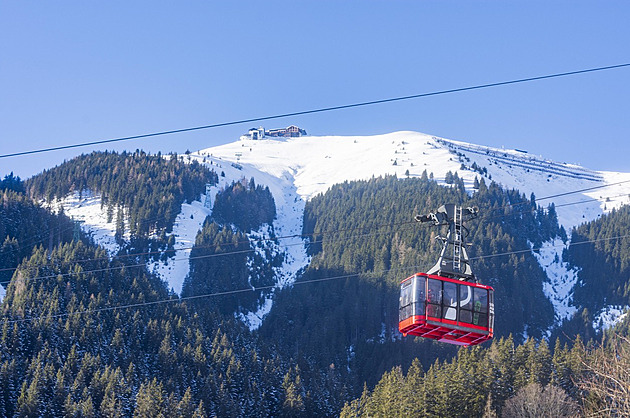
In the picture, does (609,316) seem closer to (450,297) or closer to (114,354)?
(114,354)

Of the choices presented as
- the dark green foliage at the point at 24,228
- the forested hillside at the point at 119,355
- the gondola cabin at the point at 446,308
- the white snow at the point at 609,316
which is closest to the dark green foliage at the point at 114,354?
the forested hillside at the point at 119,355

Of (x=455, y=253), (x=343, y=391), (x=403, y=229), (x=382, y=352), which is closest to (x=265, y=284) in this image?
(x=403, y=229)

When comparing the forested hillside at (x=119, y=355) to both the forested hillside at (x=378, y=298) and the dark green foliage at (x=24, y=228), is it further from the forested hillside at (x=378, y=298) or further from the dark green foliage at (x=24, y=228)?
the forested hillside at (x=378, y=298)

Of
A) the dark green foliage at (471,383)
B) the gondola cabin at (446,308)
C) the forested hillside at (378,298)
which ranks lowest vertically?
the gondola cabin at (446,308)

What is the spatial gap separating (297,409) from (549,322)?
8132 centimetres

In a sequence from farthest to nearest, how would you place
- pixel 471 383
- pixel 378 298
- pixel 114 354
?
pixel 378 298, pixel 114 354, pixel 471 383

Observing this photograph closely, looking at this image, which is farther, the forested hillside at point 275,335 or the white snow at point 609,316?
the white snow at point 609,316

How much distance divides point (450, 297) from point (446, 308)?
47 centimetres

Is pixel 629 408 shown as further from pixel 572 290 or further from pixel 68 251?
pixel 572 290

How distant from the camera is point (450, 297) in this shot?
1483 inches

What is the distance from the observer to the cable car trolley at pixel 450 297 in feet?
122

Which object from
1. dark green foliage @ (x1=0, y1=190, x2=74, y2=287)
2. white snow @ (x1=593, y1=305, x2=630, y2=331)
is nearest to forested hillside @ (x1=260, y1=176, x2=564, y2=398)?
white snow @ (x1=593, y1=305, x2=630, y2=331)

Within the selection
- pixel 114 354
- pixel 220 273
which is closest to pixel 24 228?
pixel 220 273

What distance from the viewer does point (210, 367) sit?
113000 mm
